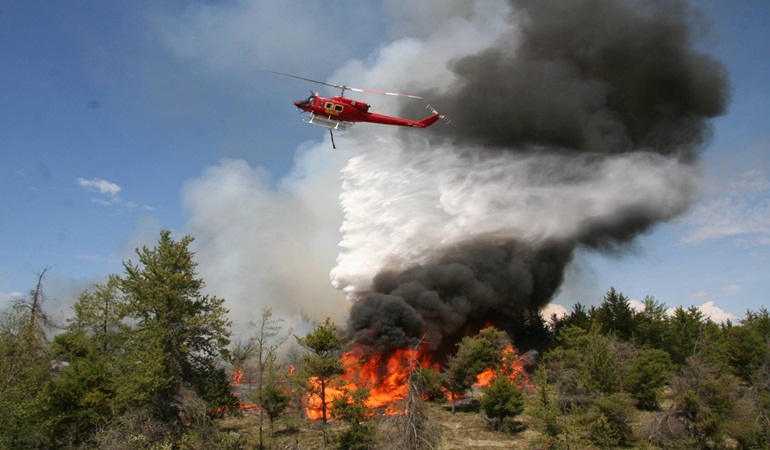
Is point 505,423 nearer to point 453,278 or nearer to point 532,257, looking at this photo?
point 453,278

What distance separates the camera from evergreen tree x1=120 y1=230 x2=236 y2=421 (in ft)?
100

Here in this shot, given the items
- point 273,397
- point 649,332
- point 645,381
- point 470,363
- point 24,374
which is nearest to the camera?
point 24,374

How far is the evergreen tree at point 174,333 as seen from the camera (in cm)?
3062

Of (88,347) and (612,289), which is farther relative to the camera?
(612,289)

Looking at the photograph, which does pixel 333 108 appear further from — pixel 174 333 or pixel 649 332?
pixel 649 332

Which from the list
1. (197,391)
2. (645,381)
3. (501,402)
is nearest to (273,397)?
(197,391)

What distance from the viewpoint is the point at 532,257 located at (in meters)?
61.7

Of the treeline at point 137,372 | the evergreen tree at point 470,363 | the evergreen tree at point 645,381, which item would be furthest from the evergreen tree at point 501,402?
the treeline at point 137,372

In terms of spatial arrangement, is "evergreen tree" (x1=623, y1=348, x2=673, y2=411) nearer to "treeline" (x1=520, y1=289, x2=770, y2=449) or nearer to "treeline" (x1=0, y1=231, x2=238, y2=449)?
"treeline" (x1=520, y1=289, x2=770, y2=449)

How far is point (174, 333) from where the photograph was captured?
32.1 meters

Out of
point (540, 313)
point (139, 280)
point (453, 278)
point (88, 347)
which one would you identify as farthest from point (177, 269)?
point (540, 313)

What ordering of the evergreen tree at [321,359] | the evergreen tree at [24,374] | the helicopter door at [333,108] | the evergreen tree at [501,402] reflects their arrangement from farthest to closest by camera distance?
the evergreen tree at [501,402] → the helicopter door at [333,108] → the evergreen tree at [321,359] → the evergreen tree at [24,374]

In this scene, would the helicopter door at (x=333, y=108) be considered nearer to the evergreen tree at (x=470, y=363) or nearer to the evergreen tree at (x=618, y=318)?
the evergreen tree at (x=470, y=363)

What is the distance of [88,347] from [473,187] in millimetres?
39138
